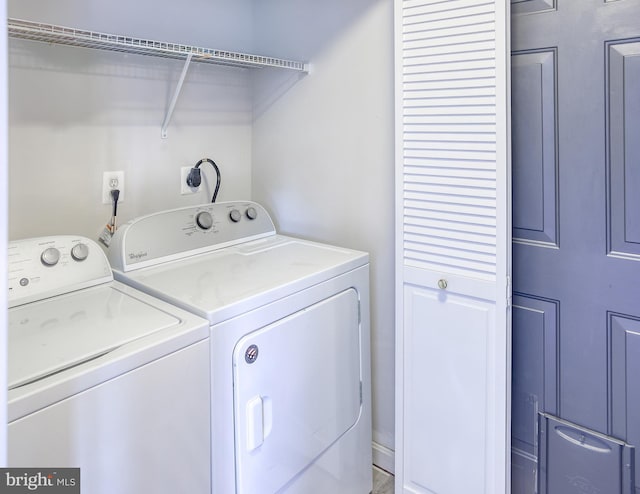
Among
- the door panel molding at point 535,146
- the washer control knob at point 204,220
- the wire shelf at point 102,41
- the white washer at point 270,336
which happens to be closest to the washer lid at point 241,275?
the white washer at point 270,336

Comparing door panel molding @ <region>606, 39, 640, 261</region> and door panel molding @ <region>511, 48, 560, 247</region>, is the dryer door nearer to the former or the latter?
door panel molding @ <region>511, 48, 560, 247</region>

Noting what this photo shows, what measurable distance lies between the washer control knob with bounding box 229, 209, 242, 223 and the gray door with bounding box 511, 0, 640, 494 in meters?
1.08

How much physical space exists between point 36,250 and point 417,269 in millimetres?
1221

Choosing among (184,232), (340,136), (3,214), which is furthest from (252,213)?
(3,214)

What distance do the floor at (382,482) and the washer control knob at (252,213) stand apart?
1212mm

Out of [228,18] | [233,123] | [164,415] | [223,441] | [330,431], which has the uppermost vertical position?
[228,18]

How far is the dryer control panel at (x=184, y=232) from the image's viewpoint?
1599 mm

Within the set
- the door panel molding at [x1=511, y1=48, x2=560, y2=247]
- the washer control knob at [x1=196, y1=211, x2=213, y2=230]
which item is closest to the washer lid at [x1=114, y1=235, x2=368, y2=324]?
the washer control knob at [x1=196, y1=211, x2=213, y2=230]

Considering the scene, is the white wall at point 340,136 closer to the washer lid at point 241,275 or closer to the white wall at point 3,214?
the washer lid at point 241,275

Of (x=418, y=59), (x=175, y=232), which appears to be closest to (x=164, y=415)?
(x=175, y=232)

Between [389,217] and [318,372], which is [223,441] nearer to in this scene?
[318,372]

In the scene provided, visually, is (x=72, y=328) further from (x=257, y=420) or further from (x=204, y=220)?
(x=204, y=220)

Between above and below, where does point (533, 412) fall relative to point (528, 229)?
below

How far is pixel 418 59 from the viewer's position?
1.55 m
